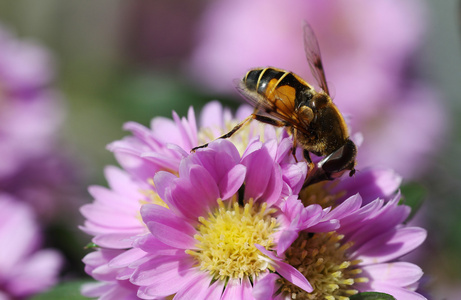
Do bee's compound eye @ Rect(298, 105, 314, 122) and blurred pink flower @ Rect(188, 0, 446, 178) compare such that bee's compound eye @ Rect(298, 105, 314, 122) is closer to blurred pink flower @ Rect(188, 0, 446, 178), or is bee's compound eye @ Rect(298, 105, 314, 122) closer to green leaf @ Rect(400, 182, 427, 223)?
green leaf @ Rect(400, 182, 427, 223)

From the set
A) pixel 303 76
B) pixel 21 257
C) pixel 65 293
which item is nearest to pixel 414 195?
pixel 65 293

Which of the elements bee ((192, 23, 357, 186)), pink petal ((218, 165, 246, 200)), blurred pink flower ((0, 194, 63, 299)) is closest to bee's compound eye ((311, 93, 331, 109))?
bee ((192, 23, 357, 186))

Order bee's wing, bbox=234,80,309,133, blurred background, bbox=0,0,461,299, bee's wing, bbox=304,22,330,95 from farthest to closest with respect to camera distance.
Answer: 1. blurred background, bbox=0,0,461,299
2. bee's wing, bbox=304,22,330,95
3. bee's wing, bbox=234,80,309,133

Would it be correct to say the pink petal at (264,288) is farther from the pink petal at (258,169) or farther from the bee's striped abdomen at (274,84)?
the bee's striped abdomen at (274,84)

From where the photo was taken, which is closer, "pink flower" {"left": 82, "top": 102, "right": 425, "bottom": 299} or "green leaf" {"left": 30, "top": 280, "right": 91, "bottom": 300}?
"pink flower" {"left": 82, "top": 102, "right": 425, "bottom": 299}

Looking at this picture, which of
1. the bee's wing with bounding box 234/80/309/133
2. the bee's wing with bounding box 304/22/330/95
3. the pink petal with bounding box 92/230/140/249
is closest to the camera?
the pink petal with bounding box 92/230/140/249

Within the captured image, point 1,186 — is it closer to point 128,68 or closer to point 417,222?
point 417,222

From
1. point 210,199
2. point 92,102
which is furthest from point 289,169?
point 92,102
